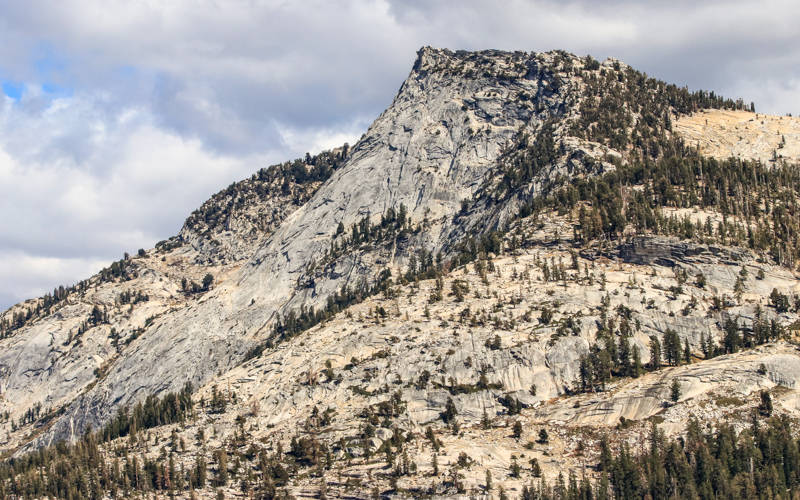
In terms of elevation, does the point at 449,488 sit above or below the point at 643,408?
below

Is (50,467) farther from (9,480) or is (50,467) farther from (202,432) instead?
(202,432)

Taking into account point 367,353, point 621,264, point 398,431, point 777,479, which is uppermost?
point 621,264

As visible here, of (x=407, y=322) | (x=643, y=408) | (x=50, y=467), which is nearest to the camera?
(x=643, y=408)

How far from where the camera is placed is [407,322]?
628 feet

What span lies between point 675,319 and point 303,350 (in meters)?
90.2

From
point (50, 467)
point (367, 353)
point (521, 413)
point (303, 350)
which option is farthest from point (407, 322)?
point (50, 467)

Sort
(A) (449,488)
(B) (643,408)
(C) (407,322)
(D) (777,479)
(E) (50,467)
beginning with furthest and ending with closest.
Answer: (C) (407,322), (E) (50,467), (B) (643,408), (A) (449,488), (D) (777,479)

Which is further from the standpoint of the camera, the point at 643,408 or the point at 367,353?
the point at 367,353

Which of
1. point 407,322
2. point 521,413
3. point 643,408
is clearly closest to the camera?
point 643,408

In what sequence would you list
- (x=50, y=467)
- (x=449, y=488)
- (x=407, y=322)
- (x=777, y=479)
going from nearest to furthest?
(x=777, y=479) < (x=449, y=488) < (x=50, y=467) < (x=407, y=322)

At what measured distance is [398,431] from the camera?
16062 cm

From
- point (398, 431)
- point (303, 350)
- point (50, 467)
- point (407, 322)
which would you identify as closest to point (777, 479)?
point (398, 431)

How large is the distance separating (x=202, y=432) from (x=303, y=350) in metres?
34.8

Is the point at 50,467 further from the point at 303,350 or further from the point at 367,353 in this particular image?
the point at 367,353
